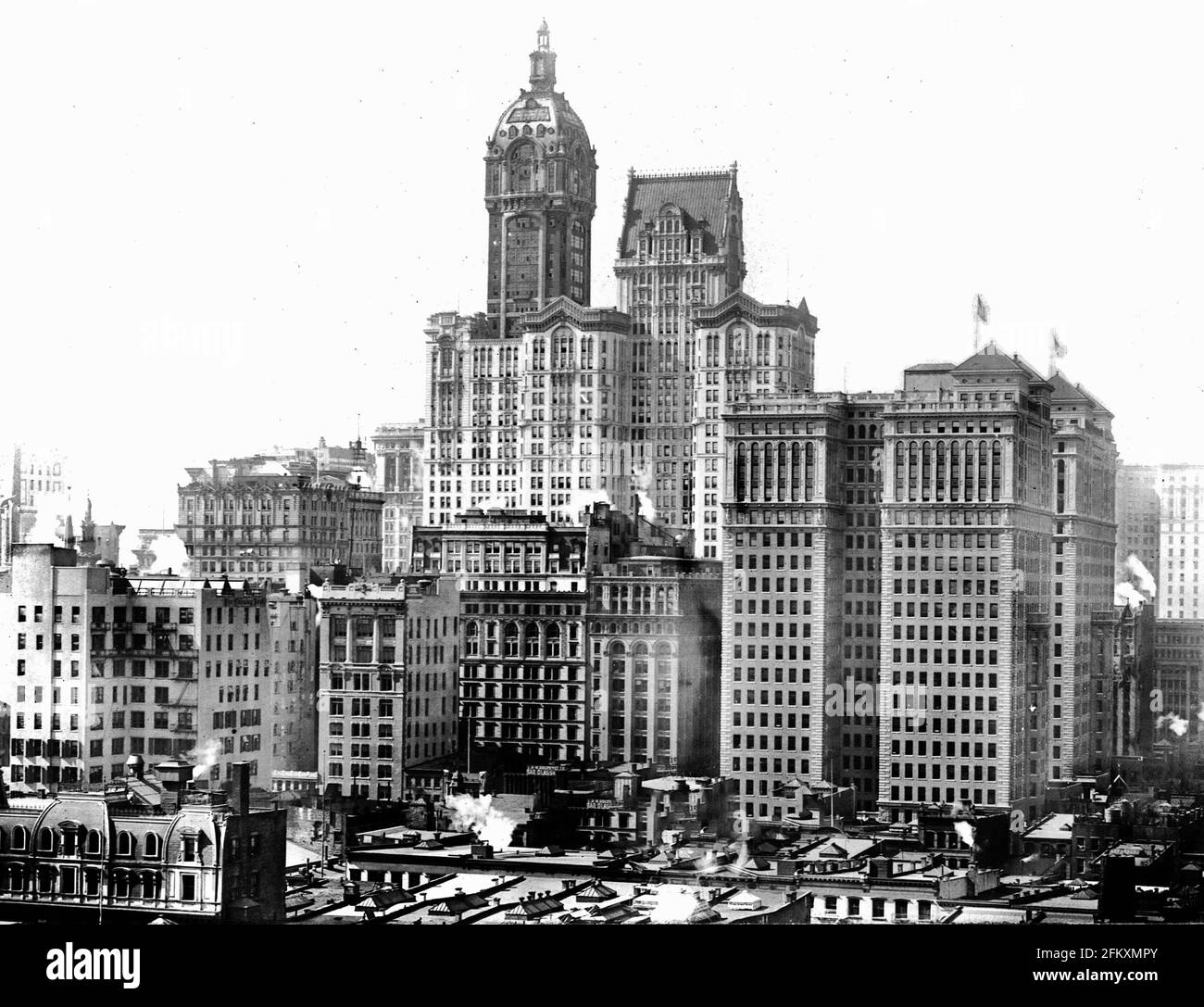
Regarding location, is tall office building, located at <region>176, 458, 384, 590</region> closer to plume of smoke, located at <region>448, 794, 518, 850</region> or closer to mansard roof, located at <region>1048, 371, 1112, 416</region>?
plume of smoke, located at <region>448, 794, 518, 850</region>

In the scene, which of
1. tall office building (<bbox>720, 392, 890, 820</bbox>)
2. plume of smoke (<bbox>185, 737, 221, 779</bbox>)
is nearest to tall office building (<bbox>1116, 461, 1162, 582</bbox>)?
tall office building (<bbox>720, 392, 890, 820</bbox>)

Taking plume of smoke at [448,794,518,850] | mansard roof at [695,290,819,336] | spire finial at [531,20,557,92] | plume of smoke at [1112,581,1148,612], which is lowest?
plume of smoke at [448,794,518,850]

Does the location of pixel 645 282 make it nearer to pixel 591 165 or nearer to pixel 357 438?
pixel 591 165

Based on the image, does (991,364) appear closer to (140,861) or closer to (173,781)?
(173,781)

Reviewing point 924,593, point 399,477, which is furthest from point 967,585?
point 399,477

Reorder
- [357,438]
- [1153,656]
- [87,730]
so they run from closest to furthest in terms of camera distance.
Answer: [87,730], [1153,656], [357,438]
